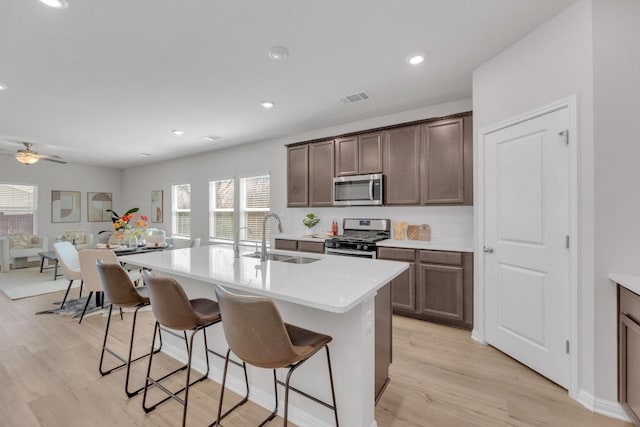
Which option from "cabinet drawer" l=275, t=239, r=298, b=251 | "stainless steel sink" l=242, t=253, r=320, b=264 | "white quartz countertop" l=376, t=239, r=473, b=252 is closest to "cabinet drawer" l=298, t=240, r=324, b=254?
"cabinet drawer" l=275, t=239, r=298, b=251

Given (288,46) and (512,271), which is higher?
(288,46)

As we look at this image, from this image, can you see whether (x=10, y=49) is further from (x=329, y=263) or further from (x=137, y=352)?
(x=329, y=263)

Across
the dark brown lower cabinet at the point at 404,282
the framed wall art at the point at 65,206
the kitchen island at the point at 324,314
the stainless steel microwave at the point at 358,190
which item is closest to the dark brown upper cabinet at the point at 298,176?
the stainless steel microwave at the point at 358,190

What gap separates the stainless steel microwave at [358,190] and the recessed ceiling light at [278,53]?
73.9 inches

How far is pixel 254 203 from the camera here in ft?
18.9

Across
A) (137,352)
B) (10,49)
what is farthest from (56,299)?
(10,49)

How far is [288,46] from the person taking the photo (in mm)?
2385

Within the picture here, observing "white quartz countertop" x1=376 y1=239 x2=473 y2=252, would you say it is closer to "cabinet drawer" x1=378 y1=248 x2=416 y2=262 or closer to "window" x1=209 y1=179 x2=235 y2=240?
"cabinet drawer" x1=378 y1=248 x2=416 y2=262

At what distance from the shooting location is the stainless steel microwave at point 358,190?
Result: 3.79 m

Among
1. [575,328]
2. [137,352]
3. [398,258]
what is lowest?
[137,352]

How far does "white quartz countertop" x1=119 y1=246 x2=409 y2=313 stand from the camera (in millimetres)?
1312

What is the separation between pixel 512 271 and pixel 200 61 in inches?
132

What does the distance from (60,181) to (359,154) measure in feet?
27.3

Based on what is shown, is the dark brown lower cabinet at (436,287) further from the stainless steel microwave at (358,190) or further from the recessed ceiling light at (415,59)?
the recessed ceiling light at (415,59)
